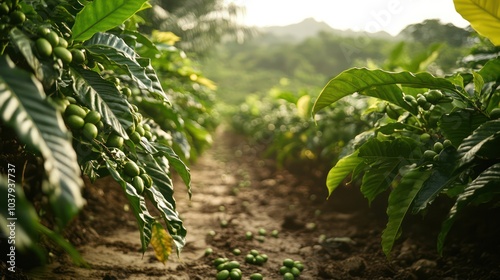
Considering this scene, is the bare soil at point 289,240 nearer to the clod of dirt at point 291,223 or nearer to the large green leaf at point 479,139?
the clod of dirt at point 291,223

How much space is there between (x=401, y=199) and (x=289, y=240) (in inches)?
53.0

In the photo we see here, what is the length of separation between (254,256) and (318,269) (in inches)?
16.8

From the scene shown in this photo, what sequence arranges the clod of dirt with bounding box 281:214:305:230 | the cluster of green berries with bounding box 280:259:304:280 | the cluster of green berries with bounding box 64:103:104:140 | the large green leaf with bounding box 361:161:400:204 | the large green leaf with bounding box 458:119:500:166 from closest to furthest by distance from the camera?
the cluster of green berries with bounding box 64:103:104:140, the large green leaf with bounding box 458:119:500:166, the large green leaf with bounding box 361:161:400:204, the cluster of green berries with bounding box 280:259:304:280, the clod of dirt with bounding box 281:214:305:230

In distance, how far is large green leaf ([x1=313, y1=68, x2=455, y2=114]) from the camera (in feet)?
4.39

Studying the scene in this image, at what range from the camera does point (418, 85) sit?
54.0 inches

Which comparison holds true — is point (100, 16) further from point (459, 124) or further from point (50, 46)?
point (459, 124)

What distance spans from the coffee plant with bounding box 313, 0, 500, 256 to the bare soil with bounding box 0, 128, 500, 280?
0.54 metres

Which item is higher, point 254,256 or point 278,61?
point 278,61

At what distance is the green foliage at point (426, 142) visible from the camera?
1204 millimetres

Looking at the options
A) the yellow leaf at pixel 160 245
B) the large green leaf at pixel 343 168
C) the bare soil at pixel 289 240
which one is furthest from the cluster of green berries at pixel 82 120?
the large green leaf at pixel 343 168

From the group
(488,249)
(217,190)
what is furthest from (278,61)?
(488,249)

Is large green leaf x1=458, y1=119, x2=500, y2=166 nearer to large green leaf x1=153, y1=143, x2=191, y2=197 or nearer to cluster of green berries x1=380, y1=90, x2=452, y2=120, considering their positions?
cluster of green berries x1=380, y1=90, x2=452, y2=120

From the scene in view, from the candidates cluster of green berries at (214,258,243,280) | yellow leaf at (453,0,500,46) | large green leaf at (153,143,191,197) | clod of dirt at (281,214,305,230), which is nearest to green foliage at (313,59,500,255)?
yellow leaf at (453,0,500,46)

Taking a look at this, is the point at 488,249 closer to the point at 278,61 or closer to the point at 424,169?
the point at 424,169
